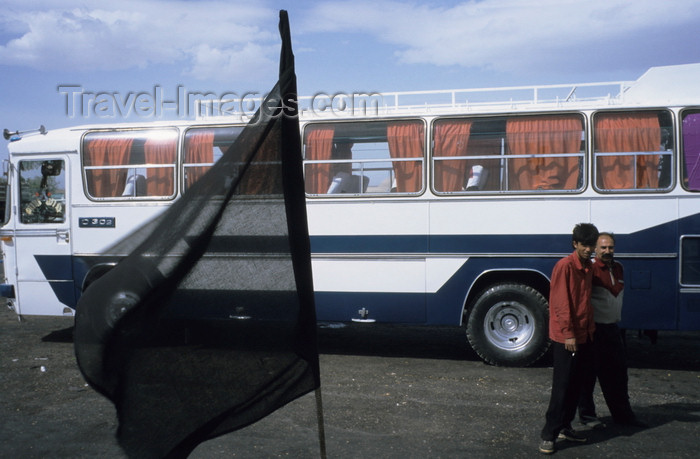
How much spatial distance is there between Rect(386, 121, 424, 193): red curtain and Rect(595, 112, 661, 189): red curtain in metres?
2.18

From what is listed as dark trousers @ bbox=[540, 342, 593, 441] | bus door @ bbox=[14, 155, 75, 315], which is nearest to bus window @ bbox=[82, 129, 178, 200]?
bus door @ bbox=[14, 155, 75, 315]

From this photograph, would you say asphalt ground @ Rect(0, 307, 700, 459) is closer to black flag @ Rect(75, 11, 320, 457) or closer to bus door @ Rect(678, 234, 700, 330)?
bus door @ Rect(678, 234, 700, 330)

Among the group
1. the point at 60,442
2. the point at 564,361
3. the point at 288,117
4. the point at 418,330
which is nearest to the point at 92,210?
the point at 60,442

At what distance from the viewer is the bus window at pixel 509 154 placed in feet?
27.6

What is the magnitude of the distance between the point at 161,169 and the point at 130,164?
462 mm

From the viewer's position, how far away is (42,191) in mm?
9844

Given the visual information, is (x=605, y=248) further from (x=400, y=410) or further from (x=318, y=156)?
(x=318, y=156)

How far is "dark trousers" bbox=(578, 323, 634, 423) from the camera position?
233 inches

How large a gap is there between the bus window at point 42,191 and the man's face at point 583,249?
23.7ft

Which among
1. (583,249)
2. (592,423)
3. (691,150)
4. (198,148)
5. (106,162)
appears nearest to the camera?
(583,249)

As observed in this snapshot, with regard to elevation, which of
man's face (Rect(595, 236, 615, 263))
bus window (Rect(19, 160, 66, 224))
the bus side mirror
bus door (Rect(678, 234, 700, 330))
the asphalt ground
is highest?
the bus side mirror

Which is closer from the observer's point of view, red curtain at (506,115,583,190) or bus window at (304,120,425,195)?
red curtain at (506,115,583,190)

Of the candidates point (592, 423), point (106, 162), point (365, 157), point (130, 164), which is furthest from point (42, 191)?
point (592, 423)

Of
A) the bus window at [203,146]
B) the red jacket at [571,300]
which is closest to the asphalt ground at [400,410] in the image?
the red jacket at [571,300]
